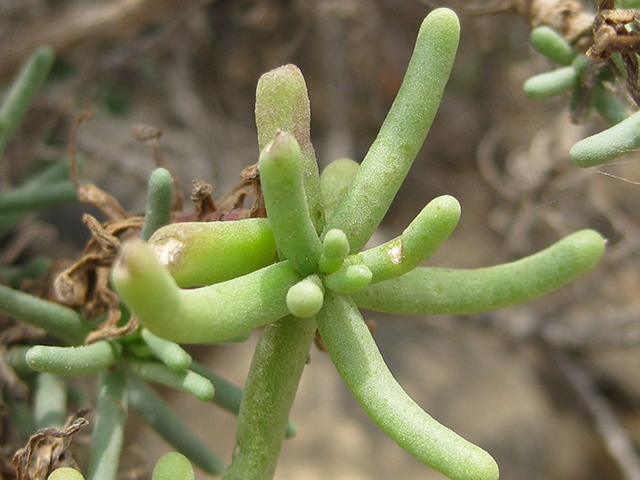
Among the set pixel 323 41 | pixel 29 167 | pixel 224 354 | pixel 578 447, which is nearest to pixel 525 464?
pixel 578 447

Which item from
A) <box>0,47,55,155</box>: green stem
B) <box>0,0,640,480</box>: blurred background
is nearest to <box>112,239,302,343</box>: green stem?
<box>0,47,55,155</box>: green stem

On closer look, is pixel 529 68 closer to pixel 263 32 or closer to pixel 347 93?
pixel 347 93

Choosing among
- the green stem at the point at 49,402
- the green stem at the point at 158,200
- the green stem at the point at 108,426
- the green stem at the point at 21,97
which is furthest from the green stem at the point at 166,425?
the green stem at the point at 21,97

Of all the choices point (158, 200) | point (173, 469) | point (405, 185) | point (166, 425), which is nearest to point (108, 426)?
→ point (166, 425)

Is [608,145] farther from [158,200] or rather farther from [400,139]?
[158,200]

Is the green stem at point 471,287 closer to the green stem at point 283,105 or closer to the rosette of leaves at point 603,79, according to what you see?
the rosette of leaves at point 603,79

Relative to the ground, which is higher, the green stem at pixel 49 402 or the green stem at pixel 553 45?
the green stem at pixel 553 45
